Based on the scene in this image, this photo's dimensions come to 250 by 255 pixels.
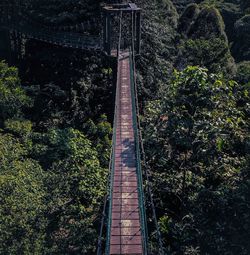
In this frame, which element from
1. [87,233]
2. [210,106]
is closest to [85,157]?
[87,233]

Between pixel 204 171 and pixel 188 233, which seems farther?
pixel 204 171

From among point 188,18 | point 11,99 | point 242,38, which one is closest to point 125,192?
point 11,99

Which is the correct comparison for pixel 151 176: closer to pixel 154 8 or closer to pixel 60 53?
pixel 60 53

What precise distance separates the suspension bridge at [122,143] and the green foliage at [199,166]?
98cm

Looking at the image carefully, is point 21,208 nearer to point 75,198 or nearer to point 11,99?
point 75,198

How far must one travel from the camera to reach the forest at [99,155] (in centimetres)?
1385

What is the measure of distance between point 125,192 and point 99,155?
17.0ft

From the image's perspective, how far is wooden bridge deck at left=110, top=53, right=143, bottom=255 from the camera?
12.1 meters

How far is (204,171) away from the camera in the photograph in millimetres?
16516

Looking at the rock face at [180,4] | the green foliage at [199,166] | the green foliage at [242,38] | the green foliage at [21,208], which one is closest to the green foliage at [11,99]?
the green foliage at [21,208]

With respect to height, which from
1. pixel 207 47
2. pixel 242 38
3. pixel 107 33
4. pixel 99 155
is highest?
pixel 107 33

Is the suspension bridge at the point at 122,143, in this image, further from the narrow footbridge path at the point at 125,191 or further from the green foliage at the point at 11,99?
the green foliage at the point at 11,99

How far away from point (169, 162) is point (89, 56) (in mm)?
10916

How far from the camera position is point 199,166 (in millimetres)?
16656
